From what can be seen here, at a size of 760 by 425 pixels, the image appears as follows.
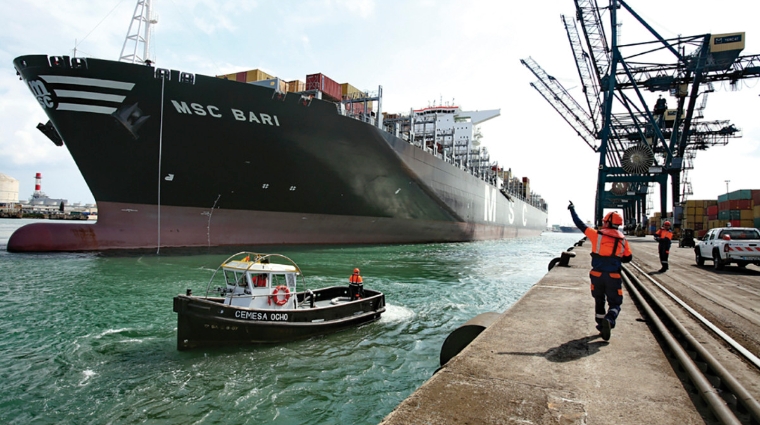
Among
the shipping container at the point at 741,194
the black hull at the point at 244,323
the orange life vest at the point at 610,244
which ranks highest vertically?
the shipping container at the point at 741,194

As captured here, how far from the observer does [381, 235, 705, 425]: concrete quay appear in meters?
2.81

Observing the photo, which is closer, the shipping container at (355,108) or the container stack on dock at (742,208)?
the shipping container at (355,108)

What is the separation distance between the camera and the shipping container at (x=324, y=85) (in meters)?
24.4

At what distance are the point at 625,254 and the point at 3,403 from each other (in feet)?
26.5

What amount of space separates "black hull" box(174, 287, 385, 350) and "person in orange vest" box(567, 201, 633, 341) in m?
5.30

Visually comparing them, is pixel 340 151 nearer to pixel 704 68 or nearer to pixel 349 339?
pixel 349 339

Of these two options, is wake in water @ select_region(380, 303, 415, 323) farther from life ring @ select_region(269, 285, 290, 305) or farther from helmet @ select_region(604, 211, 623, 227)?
helmet @ select_region(604, 211, 623, 227)

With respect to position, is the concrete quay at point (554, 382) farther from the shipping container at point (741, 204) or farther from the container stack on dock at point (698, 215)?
the container stack on dock at point (698, 215)

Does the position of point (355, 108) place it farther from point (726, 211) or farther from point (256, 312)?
point (726, 211)

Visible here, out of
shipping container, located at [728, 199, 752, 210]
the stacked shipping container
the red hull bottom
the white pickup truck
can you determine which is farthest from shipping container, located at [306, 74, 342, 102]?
shipping container, located at [728, 199, 752, 210]

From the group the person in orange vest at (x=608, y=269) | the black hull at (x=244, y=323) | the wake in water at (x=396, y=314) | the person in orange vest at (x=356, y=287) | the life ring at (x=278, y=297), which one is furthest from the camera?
the person in orange vest at (x=356, y=287)

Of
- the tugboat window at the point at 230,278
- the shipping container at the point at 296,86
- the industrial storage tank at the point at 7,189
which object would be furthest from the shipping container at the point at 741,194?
the industrial storage tank at the point at 7,189

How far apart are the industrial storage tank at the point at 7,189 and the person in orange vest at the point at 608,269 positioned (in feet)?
502

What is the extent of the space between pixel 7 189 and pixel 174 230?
444 ft
